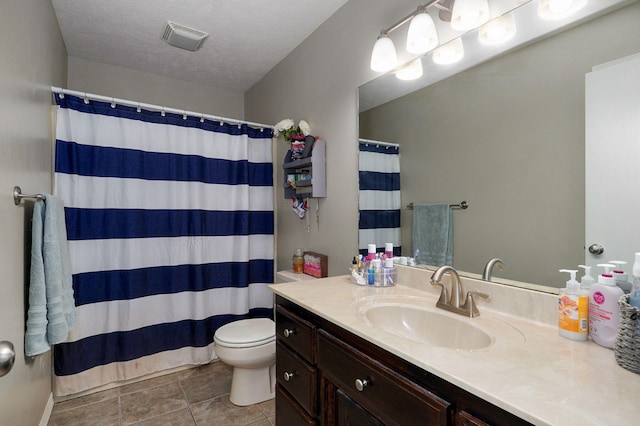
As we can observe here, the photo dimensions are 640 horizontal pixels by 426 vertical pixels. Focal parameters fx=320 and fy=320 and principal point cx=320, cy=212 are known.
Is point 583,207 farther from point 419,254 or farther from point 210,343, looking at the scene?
point 210,343

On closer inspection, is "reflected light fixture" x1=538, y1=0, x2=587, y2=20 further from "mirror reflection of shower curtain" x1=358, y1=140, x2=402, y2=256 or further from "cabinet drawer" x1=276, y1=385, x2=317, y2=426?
"cabinet drawer" x1=276, y1=385, x2=317, y2=426

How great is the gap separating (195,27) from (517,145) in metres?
2.16

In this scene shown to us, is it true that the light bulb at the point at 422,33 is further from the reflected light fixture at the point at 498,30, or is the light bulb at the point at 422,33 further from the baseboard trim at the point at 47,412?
the baseboard trim at the point at 47,412

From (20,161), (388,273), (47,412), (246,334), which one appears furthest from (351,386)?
(47,412)

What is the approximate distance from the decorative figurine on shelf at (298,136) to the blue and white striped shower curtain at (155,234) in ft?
1.47

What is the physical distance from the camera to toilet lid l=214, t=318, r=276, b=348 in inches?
74.9

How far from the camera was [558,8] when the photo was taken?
1057 mm

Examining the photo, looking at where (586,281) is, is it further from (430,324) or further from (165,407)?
(165,407)

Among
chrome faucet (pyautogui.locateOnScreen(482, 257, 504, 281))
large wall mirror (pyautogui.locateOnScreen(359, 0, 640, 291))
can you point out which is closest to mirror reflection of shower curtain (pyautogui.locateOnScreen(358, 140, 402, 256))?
large wall mirror (pyautogui.locateOnScreen(359, 0, 640, 291))

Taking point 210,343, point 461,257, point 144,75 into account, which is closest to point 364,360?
point 461,257

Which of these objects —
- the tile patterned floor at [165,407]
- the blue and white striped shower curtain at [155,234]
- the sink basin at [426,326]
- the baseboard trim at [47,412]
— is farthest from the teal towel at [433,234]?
the baseboard trim at [47,412]

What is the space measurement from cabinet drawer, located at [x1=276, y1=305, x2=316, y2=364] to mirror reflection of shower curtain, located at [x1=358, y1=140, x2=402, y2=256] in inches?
24.2

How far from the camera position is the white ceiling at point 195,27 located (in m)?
1.99

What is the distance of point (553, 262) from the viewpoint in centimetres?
106
